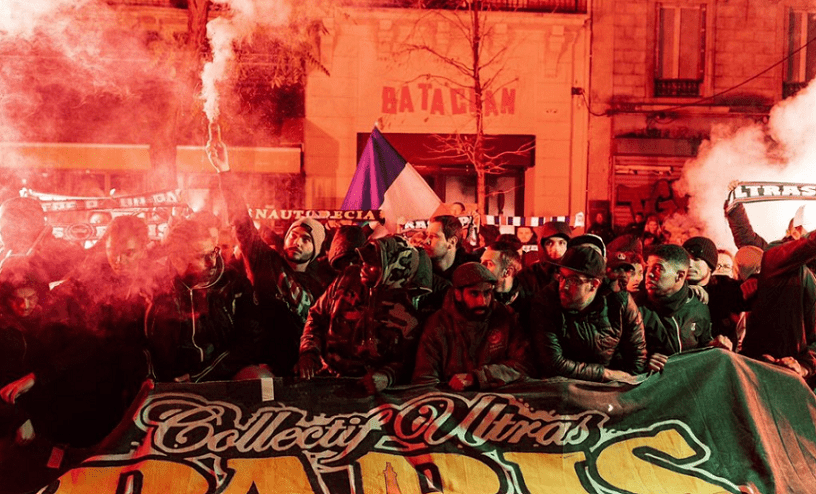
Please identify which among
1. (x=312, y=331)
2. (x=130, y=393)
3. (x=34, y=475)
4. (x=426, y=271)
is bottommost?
(x=34, y=475)

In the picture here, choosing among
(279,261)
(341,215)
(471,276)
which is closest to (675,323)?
(471,276)

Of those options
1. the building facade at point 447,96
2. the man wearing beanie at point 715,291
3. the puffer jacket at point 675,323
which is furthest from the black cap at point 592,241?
the building facade at point 447,96

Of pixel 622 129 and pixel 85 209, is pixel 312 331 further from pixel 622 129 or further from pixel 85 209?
pixel 622 129

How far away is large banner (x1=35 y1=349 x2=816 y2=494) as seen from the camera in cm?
413

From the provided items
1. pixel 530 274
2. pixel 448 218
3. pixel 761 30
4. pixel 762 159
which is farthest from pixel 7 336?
pixel 761 30

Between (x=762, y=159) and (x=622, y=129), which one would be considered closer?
(x=762, y=159)

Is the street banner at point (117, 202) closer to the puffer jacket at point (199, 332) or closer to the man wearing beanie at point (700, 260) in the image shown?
the puffer jacket at point (199, 332)

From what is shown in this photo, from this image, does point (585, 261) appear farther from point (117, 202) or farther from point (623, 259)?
point (117, 202)

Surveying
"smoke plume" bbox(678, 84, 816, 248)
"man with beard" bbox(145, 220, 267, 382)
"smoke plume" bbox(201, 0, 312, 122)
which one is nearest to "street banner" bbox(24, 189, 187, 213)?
"smoke plume" bbox(201, 0, 312, 122)

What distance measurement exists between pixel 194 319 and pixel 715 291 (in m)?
3.79

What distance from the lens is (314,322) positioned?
202 inches

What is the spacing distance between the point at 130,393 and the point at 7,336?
716 mm

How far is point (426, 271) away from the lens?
203 inches

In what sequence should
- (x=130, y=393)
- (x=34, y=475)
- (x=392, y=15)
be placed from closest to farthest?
1. (x=34, y=475)
2. (x=130, y=393)
3. (x=392, y=15)
